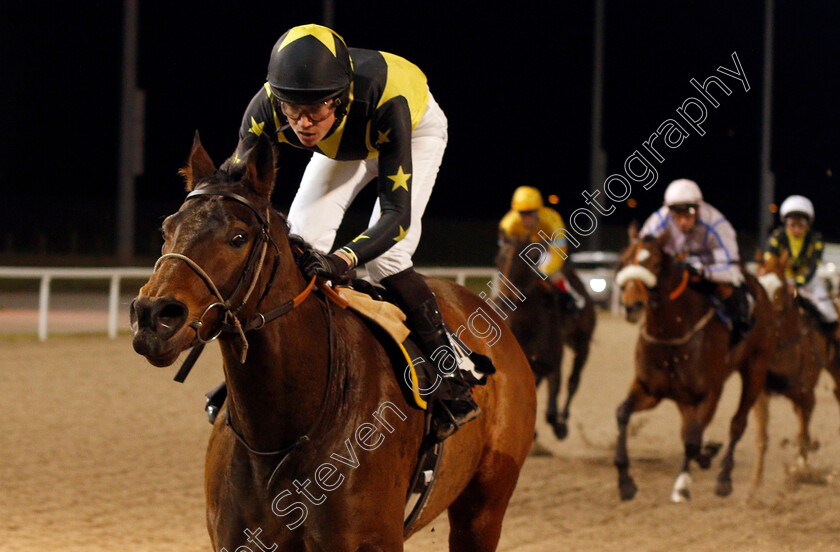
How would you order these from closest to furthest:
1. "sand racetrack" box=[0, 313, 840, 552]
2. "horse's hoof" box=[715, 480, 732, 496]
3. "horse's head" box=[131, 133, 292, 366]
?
1. "horse's head" box=[131, 133, 292, 366]
2. "sand racetrack" box=[0, 313, 840, 552]
3. "horse's hoof" box=[715, 480, 732, 496]

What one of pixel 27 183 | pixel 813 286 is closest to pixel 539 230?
pixel 813 286

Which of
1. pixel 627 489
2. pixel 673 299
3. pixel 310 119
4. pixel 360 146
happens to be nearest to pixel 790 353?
pixel 673 299

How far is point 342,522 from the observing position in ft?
8.57

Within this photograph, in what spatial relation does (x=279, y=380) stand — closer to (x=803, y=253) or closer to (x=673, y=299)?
(x=673, y=299)

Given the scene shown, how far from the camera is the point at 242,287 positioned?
7.75 ft

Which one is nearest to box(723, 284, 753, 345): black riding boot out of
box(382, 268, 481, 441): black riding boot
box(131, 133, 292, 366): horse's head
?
box(382, 268, 481, 441): black riding boot

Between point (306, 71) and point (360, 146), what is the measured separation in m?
0.49

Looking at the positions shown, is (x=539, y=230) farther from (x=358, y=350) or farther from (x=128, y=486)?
(x=358, y=350)

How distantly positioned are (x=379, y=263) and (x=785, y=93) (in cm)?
2071

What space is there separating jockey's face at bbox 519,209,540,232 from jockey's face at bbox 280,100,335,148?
5390 mm

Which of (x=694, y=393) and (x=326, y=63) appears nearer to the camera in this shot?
(x=326, y=63)

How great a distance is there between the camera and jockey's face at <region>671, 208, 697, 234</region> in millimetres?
7023

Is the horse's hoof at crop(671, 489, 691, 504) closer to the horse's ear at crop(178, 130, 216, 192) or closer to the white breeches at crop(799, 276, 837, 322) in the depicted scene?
the white breeches at crop(799, 276, 837, 322)

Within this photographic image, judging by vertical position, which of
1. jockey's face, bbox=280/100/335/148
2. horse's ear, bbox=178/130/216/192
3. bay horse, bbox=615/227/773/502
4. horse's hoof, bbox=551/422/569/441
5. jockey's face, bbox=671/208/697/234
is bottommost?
horse's hoof, bbox=551/422/569/441
